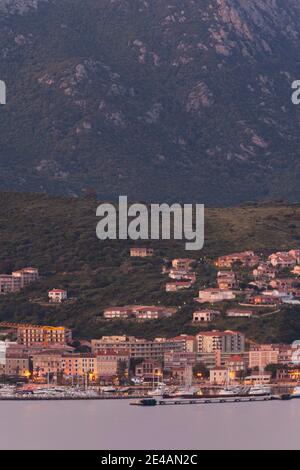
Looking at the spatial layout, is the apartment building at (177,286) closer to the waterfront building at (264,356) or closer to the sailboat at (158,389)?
the waterfront building at (264,356)

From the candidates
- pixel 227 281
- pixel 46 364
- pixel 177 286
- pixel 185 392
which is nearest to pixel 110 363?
pixel 46 364

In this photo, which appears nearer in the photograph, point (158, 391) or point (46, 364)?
point (158, 391)

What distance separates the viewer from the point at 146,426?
342 ft

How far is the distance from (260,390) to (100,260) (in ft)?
105

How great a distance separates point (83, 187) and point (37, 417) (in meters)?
90.7

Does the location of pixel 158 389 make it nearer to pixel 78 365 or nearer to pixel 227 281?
pixel 78 365

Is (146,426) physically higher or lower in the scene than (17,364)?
lower

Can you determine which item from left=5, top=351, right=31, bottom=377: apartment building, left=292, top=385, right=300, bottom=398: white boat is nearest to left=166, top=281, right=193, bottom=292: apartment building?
left=5, top=351, right=31, bottom=377: apartment building

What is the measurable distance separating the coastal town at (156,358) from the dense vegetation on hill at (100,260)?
1.19m

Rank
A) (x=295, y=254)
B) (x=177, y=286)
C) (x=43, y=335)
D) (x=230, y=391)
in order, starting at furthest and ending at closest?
(x=295, y=254) < (x=177, y=286) < (x=43, y=335) < (x=230, y=391)

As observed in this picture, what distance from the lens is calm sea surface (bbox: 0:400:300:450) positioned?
95.9 meters

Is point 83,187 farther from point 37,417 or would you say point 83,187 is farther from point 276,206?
point 37,417
